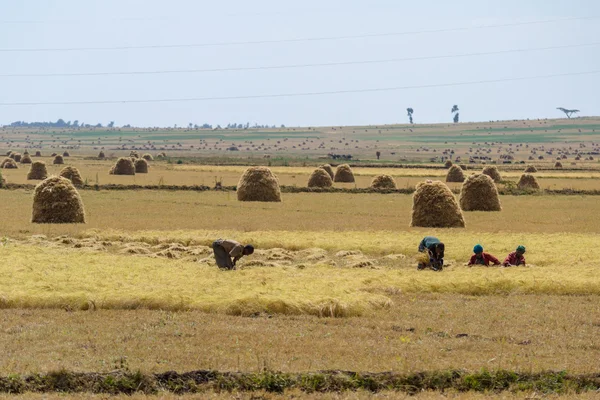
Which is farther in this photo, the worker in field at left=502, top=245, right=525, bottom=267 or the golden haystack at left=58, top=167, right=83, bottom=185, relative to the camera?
the golden haystack at left=58, top=167, right=83, bottom=185

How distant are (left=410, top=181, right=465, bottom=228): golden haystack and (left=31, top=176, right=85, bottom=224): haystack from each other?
14.4 meters

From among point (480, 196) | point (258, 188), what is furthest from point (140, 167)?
point (480, 196)

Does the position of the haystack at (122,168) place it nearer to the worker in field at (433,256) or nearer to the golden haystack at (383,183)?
the golden haystack at (383,183)

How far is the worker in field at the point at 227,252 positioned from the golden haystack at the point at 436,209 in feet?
50.7

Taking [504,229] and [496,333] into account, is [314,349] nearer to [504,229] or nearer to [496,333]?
[496,333]

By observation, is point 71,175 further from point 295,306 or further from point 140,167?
point 295,306

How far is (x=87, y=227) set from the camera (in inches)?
1404

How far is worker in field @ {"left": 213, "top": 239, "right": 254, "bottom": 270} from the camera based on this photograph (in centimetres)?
2319

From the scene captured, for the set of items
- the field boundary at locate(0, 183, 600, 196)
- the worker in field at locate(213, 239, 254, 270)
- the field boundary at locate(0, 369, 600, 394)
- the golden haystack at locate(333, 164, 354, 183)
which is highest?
the golden haystack at locate(333, 164, 354, 183)

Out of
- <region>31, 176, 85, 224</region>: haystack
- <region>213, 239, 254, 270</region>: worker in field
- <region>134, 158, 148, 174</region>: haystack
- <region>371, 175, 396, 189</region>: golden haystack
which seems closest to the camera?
<region>213, 239, 254, 270</region>: worker in field

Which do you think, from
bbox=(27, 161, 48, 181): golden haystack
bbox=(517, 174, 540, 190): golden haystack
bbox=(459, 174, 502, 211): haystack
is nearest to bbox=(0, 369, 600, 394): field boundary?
bbox=(459, 174, 502, 211): haystack

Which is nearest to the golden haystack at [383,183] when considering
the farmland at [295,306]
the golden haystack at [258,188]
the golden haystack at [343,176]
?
the golden haystack at [343,176]

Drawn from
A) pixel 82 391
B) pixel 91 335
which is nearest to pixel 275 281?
pixel 91 335

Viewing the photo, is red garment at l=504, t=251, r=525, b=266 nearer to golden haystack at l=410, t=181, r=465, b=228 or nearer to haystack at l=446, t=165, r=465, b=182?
golden haystack at l=410, t=181, r=465, b=228
